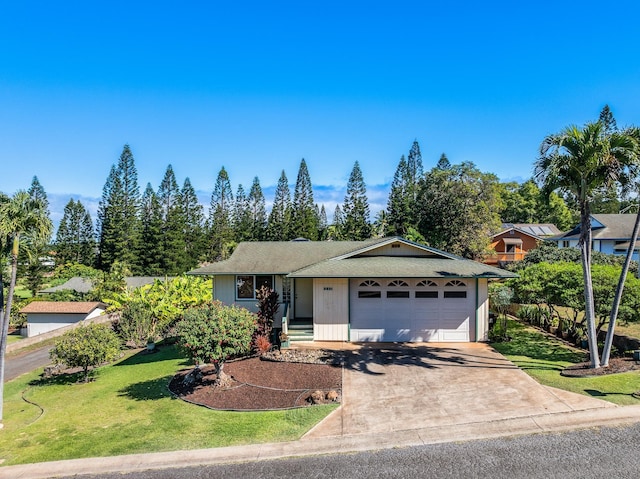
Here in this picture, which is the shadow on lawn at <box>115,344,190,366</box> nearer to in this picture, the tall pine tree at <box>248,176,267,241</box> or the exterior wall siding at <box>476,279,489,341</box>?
the exterior wall siding at <box>476,279,489,341</box>

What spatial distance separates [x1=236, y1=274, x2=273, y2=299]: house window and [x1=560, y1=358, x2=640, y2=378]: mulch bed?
37.0 feet

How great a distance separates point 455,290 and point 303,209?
1751 inches

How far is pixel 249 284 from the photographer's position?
18.2 m

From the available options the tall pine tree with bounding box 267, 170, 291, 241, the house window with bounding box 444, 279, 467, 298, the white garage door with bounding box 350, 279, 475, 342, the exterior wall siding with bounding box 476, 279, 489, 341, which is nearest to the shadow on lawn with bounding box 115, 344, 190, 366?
the white garage door with bounding box 350, 279, 475, 342

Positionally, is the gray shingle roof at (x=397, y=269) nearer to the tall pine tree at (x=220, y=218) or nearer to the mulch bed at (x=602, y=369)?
the mulch bed at (x=602, y=369)

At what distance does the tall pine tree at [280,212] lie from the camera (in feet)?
193

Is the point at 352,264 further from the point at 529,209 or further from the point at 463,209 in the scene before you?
the point at 529,209

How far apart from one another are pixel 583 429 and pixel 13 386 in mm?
17947

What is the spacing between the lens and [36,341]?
23.5 meters

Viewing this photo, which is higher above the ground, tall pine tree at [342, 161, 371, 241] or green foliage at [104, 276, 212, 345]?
tall pine tree at [342, 161, 371, 241]

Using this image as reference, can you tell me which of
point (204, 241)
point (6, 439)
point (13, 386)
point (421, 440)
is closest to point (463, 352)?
point (421, 440)

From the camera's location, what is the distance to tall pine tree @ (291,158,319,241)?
5809 centimetres

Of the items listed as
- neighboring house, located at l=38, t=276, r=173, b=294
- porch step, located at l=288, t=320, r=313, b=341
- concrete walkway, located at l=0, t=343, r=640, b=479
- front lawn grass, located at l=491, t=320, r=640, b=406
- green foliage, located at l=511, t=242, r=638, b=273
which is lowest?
concrete walkway, located at l=0, t=343, r=640, b=479

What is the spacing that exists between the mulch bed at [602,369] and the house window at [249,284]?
11.3 m
